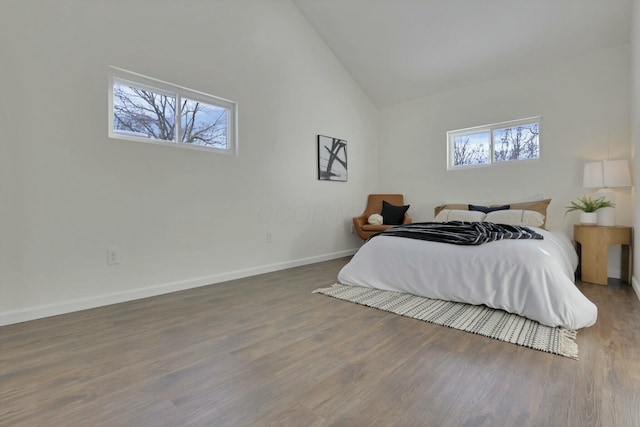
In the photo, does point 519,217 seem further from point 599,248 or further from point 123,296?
point 123,296

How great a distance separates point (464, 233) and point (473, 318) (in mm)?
762

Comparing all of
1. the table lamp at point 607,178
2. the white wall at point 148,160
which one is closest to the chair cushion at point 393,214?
the white wall at point 148,160

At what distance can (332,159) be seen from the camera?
4.77 metres

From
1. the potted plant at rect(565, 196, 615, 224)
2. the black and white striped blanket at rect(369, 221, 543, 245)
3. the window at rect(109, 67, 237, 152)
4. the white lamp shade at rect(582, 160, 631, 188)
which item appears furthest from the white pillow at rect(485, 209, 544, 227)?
the window at rect(109, 67, 237, 152)

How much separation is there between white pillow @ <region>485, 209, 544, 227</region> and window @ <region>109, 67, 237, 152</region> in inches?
127

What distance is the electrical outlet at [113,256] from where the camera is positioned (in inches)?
105

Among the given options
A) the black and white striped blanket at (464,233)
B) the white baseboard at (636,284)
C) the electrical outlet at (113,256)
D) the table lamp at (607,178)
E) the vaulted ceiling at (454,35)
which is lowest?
the white baseboard at (636,284)

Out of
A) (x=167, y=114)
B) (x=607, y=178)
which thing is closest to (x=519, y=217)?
(x=607, y=178)

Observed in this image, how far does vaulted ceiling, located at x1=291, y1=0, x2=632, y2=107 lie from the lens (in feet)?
11.0

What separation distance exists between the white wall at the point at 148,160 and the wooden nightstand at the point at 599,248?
9.96 ft

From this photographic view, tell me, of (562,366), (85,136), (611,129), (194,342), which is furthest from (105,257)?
(611,129)

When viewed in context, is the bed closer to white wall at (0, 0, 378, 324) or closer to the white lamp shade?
the white lamp shade

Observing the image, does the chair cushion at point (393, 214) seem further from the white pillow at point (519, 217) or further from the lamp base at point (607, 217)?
the lamp base at point (607, 217)

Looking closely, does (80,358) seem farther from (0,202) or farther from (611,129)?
(611,129)
